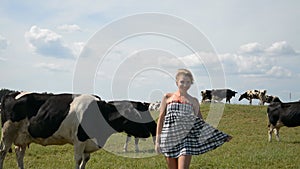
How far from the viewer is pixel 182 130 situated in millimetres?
6422

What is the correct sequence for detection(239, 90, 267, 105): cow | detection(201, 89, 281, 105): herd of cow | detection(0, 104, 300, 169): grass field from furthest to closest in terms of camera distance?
1. detection(239, 90, 267, 105): cow
2. detection(201, 89, 281, 105): herd of cow
3. detection(0, 104, 300, 169): grass field

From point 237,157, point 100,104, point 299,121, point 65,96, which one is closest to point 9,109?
point 65,96

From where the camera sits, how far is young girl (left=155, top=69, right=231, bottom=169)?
252 inches

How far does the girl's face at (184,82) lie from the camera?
6.38 metres

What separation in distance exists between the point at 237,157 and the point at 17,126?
649 cm

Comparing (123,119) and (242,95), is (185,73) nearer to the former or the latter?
(123,119)

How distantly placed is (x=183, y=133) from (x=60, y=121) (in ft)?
13.8

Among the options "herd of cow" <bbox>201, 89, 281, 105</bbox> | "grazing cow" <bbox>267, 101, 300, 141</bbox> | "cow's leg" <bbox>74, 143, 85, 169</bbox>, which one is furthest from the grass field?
"herd of cow" <bbox>201, 89, 281, 105</bbox>

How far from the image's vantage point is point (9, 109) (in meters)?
10.3

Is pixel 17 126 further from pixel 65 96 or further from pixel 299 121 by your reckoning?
pixel 299 121

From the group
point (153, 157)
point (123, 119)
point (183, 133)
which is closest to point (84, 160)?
point (123, 119)

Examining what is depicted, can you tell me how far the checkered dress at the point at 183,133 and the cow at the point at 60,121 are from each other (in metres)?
3.53

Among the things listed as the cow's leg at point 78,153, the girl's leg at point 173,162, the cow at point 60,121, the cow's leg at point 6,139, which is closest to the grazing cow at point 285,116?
the cow at point 60,121

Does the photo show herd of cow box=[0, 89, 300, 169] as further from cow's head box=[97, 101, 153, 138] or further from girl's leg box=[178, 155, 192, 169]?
girl's leg box=[178, 155, 192, 169]
